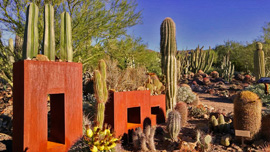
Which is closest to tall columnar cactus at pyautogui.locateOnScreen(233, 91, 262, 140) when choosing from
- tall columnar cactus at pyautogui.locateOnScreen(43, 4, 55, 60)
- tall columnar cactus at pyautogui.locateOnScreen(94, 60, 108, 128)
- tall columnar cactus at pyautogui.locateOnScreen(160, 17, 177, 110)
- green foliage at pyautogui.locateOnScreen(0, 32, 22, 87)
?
tall columnar cactus at pyautogui.locateOnScreen(160, 17, 177, 110)

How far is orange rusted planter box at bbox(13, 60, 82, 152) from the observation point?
136 inches

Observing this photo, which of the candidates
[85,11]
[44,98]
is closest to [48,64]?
[44,98]

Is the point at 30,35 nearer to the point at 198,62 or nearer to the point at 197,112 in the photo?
the point at 197,112

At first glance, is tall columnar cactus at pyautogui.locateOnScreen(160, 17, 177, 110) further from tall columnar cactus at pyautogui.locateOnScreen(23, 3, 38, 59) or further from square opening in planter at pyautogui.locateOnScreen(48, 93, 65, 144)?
tall columnar cactus at pyautogui.locateOnScreen(23, 3, 38, 59)

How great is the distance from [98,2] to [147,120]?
20.7ft

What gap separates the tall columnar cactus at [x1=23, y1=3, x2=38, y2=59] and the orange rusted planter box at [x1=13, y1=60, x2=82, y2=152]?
388mm

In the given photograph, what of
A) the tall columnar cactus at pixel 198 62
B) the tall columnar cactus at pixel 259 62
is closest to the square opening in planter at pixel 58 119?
the tall columnar cactus at pixel 259 62

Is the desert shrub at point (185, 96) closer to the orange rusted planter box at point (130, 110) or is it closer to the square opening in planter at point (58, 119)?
the orange rusted planter box at point (130, 110)

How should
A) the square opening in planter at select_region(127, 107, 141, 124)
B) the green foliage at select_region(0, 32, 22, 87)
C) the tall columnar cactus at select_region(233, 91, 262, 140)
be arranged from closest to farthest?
the tall columnar cactus at select_region(233, 91, 262, 140) → the square opening in planter at select_region(127, 107, 141, 124) → the green foliage at select_region(0, 32, 22, 87)

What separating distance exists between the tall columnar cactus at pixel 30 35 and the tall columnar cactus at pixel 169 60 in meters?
5.13

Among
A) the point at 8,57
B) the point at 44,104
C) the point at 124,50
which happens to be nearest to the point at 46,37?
the point at 44,104

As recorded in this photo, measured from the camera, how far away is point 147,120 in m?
6.21

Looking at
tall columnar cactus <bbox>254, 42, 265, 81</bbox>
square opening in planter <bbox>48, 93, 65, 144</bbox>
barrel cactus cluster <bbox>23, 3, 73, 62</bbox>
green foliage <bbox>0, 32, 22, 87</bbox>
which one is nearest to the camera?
square opening in planter <bbox>48, 93, 65, 144</bbox>

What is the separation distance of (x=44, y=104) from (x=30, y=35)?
4.73ft
